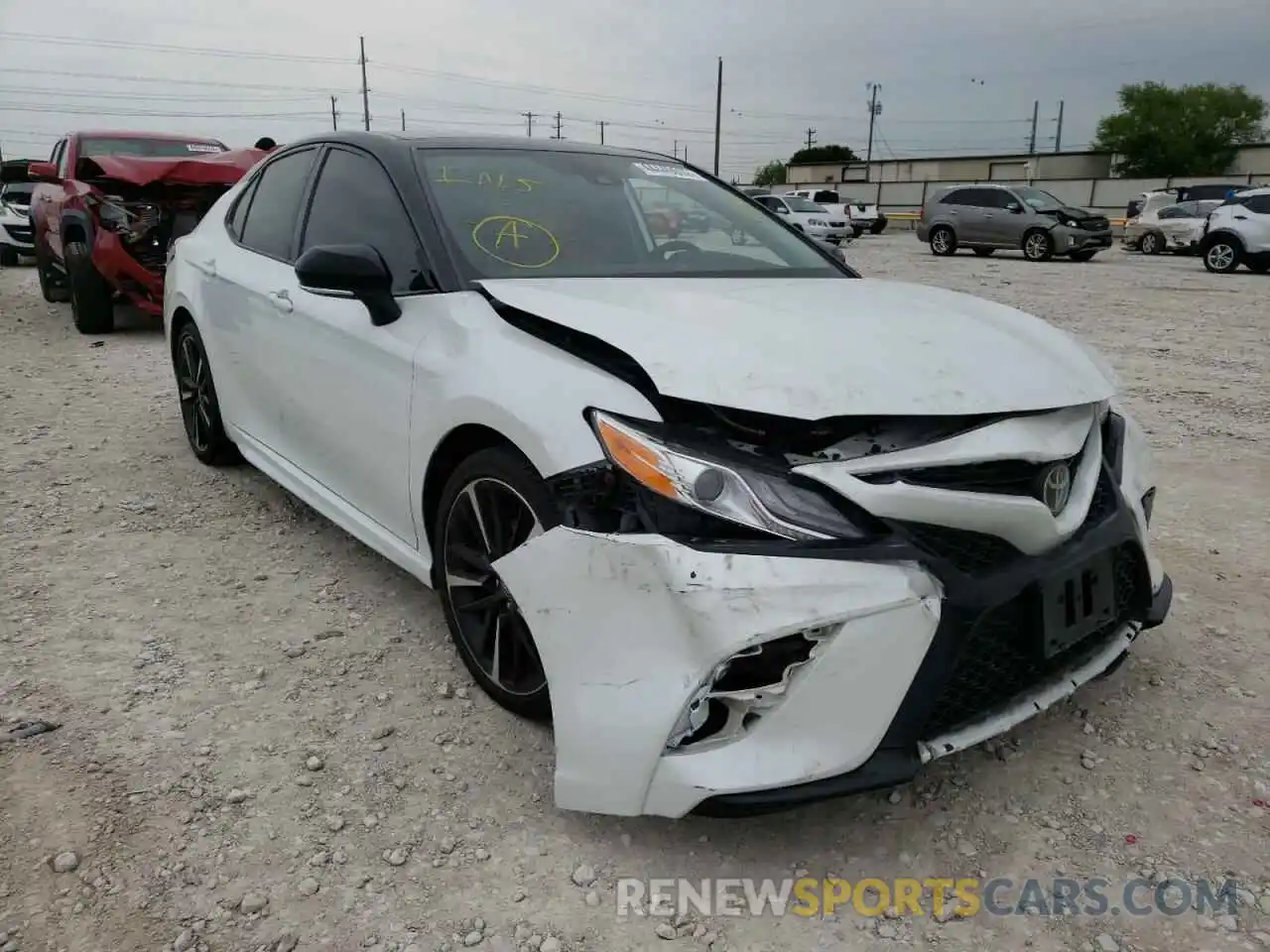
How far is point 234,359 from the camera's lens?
3887mm

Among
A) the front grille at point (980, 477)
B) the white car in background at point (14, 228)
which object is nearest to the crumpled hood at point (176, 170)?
the front grille at point (980, 477)

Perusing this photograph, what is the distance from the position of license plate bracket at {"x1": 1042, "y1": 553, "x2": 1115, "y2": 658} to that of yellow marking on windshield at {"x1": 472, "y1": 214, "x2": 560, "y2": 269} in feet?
5.30

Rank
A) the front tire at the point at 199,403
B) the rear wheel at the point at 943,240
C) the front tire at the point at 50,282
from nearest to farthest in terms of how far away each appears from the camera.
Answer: the front tire at the point at 199,403 → the front tire at the point at 50,282 → the rear wheel at the point at 943,240

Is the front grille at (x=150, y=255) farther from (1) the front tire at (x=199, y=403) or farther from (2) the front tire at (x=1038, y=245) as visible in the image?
(2) the front tire at (x=1038, y=245)

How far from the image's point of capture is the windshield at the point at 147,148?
9320mm

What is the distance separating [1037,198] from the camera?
21.2m

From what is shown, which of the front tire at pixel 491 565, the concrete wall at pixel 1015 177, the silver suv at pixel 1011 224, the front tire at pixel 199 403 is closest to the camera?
the front tire at pixel 491 565

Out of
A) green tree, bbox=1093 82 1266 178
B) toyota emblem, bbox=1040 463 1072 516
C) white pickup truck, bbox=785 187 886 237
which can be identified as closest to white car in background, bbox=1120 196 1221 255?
white pickup truck, bbox=785 187 886 237

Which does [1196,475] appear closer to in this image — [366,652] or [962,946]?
[962,946]

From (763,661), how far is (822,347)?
0.70 m

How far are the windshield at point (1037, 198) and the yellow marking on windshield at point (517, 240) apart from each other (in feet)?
68.3

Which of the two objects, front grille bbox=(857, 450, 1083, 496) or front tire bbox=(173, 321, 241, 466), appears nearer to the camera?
front grille bbox=(857, 450, 1083, 496)

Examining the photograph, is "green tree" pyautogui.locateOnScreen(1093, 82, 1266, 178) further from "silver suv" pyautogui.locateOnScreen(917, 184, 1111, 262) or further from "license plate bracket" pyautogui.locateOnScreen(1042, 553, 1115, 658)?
"license plate bracket" pyautogui.locateOnScreen(1042, 553, 1115, 658)

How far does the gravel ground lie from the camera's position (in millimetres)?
1916
